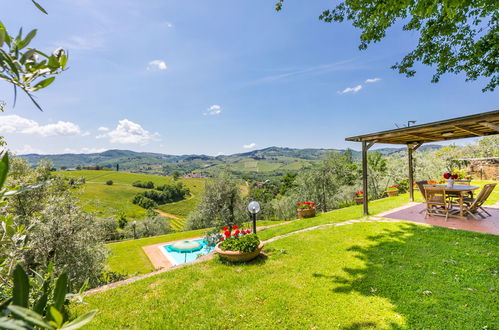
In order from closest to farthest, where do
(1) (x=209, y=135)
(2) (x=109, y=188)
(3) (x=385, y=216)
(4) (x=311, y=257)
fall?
(4) (x=311, y=257), (3) (x=385, y=216), (1) (x=209, y=135), (2) (x=109, y=188)

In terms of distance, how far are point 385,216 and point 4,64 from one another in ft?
32.7

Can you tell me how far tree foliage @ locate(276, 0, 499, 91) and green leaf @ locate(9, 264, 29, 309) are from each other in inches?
275

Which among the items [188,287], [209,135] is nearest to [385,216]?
[188,287]

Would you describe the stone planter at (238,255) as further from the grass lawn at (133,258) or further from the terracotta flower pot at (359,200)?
the terracotta flower pot at (359,200)

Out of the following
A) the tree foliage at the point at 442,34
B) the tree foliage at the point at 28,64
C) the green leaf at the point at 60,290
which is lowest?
the green leaf at the point at 60,290

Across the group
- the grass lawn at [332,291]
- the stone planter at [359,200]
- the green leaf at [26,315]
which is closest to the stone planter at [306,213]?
the stone planter at [359,200]

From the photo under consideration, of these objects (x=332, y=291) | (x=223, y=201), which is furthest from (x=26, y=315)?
(x=223, y=201)

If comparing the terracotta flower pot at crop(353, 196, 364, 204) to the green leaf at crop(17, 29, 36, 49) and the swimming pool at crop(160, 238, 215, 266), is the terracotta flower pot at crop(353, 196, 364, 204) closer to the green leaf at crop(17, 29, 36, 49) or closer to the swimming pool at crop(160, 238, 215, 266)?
the swimming pool at crop(160, 238, 215, 266)

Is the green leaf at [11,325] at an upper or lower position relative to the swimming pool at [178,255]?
upper

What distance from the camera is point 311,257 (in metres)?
5.28

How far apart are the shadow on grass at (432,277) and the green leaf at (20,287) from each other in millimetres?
3732

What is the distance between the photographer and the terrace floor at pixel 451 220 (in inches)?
244

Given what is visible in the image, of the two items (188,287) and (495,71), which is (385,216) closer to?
(495,71)

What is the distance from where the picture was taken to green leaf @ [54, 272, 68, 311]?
0.48 m
